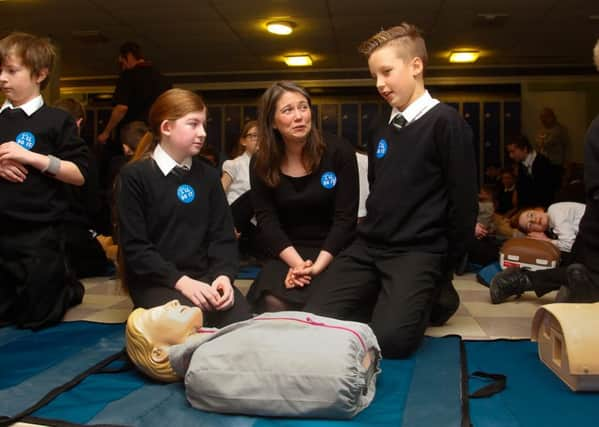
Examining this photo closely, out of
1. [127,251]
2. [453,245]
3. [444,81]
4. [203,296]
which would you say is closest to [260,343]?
[203,296]

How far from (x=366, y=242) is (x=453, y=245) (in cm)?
34

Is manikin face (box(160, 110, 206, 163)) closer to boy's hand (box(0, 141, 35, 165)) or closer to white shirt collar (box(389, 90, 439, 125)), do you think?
boy's hand (box(0, 141, 35, 165))

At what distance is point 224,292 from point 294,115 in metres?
0.82

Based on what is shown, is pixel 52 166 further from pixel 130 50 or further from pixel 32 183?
pixel 130 50

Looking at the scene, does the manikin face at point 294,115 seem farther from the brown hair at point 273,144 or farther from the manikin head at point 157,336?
the manikin head at point 157,336

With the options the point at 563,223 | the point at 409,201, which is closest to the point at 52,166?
the point at 409,201

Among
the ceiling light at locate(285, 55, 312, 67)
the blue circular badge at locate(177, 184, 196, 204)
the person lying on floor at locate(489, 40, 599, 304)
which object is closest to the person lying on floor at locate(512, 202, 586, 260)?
the person lying on floor at locate(489, 40, 599, 304)

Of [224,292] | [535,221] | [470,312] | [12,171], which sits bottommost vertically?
[470,312]

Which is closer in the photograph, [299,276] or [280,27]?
[299,276]

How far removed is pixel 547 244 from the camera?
3.32 meters

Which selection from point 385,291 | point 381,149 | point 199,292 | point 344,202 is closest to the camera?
point 199,292

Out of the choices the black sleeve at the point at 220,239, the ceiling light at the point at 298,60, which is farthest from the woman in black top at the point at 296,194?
the ceiling light at the point at 298,60

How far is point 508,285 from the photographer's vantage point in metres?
2.94

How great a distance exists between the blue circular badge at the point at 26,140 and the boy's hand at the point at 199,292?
37.4 inches
